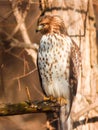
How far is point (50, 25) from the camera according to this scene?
265 inches

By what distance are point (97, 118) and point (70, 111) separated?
2.60ft

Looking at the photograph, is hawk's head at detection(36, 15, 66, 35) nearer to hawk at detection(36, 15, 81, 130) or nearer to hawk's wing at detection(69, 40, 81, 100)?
hawk at detection(36, 15, 81, 130)

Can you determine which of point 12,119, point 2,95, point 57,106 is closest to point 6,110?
point 57,106

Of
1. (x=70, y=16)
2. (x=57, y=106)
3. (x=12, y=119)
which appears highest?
(x=70, y=16)

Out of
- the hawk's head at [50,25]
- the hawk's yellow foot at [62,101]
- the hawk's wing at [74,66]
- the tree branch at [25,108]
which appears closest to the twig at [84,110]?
the hawk's wing at [74,66]

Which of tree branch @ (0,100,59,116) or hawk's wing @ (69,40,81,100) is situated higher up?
hawk's wing @ (69,40,81,100)

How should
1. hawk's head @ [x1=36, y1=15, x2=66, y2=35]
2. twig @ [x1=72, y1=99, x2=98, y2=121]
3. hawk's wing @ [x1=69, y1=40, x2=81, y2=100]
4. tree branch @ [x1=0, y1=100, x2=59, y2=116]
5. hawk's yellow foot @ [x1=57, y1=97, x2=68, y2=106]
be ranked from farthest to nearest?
twig @ [x1=72, y1=99, x2=98, y2=121] < hawk's wing @ [x1=69, y1=40, x2=81, y2=100] < hawk's head @ [x1=36, y1=15, x2=66, y2=35] < hawk's yellow foot @ [x1=57, y1=97, x2=68, y2=106] < tree branch @ [x1=0, y1=100, x2=59, y2=116]

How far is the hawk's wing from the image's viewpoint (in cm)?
682

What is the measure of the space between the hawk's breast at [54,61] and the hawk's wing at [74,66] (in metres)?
0.04

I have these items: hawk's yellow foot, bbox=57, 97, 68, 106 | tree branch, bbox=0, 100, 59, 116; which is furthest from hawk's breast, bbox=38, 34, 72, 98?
tree branch, bbox=0, 100, 59, 116

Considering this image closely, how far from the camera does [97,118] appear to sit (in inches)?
308

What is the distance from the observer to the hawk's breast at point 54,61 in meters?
6.74

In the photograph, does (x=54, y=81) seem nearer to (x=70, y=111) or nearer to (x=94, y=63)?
(x=70, y=111)

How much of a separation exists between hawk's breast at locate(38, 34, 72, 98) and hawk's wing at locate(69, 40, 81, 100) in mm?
41
